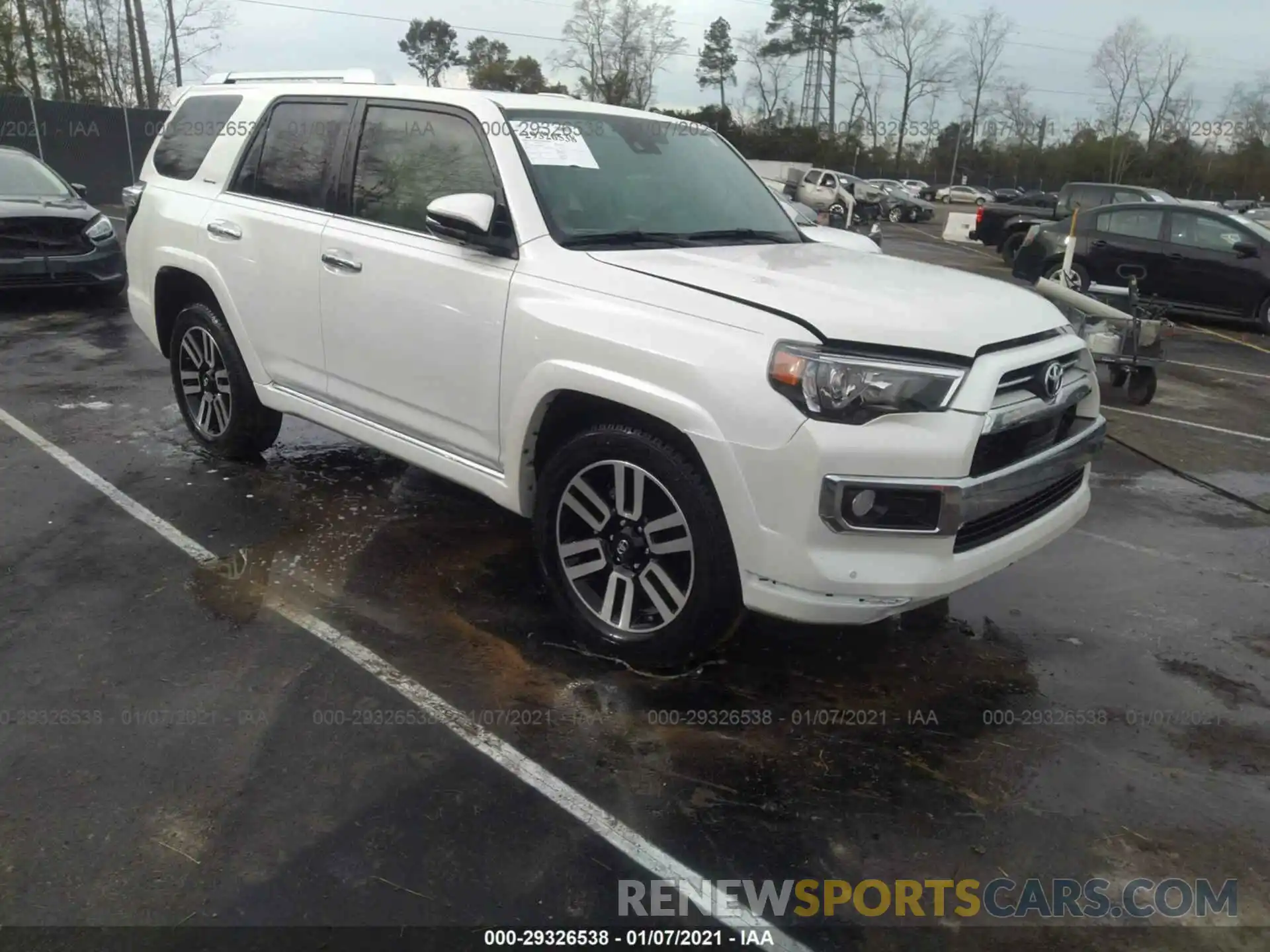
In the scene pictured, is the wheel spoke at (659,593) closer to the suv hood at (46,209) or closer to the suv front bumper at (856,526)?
the suv front bumper at (856,526)

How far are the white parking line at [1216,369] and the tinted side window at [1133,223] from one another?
3336mm

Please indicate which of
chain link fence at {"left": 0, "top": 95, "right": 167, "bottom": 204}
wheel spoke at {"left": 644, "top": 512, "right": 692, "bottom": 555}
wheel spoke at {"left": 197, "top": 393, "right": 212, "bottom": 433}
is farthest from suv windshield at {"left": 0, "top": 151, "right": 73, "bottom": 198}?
chain link fence at {"left": 0, "top": 95, "right": 167, "bottom": 204}

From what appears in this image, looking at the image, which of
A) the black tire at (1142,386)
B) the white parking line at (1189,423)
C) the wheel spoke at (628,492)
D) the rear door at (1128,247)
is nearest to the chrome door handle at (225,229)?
the wheel spoke at (628,492)

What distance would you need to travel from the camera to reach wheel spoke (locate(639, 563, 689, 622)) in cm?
329

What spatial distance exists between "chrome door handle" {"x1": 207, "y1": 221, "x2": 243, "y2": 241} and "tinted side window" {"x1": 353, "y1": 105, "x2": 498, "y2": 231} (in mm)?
842

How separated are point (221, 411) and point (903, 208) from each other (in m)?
36.9

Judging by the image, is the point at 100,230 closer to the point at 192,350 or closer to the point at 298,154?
the point at 192,350

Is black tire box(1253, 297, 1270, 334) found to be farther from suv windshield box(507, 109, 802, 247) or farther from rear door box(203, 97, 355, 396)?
rear door box(203, 97, 355, 396)

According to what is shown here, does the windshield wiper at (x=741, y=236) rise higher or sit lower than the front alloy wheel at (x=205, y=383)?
higher

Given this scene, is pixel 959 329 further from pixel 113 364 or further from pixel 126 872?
pixel 113 364

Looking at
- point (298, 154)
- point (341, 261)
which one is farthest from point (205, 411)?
point (341, 261)

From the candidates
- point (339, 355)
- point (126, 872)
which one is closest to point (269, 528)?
point (339, 355)

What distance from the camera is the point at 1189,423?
776 cm

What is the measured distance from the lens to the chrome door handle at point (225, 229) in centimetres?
480
